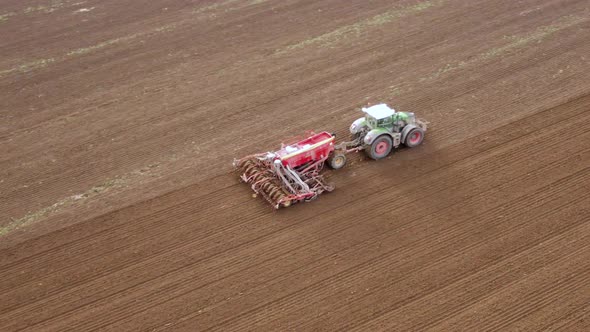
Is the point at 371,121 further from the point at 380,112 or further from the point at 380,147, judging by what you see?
the point at 380,147

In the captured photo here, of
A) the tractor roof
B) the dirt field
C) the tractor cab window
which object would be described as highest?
the tractor roof

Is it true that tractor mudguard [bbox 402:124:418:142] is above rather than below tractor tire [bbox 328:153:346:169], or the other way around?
above

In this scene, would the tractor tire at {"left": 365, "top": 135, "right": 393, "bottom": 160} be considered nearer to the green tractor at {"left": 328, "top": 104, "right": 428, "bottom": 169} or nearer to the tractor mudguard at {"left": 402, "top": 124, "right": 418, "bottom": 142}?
the green tractor at {"left": 328, "top": 104, "right": 428, "bottom": 169}

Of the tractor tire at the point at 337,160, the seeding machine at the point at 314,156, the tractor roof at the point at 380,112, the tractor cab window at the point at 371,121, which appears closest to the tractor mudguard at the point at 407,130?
the seeding machine at the point at 314,156

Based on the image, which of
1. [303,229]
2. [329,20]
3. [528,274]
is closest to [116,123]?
[303,229]

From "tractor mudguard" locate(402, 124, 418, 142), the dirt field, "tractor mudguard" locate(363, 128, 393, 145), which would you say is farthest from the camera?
"tractor mudguard" locate(402, 124, 418, 142)

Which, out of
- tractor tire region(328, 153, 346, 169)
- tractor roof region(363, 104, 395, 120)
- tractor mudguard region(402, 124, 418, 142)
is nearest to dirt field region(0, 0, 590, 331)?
tractor tire region(328, 153, 346, 169)

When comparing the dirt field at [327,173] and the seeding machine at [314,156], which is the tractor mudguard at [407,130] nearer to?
the seeding machine at [314,156]

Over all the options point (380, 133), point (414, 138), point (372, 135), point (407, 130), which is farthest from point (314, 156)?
point (414, 138)
